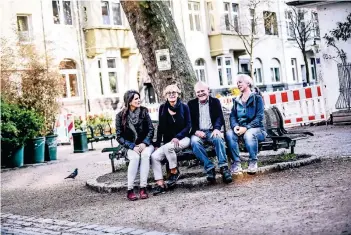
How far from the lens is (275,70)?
144 feet

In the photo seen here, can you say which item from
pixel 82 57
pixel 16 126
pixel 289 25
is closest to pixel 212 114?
pixel 16 126

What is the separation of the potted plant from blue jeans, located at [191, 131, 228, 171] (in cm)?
793

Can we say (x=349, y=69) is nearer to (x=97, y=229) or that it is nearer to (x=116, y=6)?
(x=97, y=229)

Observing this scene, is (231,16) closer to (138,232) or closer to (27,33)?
(27,33)

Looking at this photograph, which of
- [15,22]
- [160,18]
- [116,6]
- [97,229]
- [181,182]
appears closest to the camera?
[97,229]

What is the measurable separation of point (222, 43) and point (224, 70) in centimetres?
269

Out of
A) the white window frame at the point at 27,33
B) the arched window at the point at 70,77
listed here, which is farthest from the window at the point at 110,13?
the white window frame at the point at 27,33

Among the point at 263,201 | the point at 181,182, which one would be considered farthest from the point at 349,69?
the point at 263,201

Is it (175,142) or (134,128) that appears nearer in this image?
(175,142)

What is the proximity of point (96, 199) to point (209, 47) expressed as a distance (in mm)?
29487

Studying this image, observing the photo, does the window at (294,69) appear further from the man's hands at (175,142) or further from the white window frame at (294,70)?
the man's hands at (175,142)

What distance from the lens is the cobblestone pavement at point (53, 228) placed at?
6160mm

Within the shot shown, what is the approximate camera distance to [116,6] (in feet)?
104

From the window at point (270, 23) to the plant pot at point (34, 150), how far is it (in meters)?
27.6
